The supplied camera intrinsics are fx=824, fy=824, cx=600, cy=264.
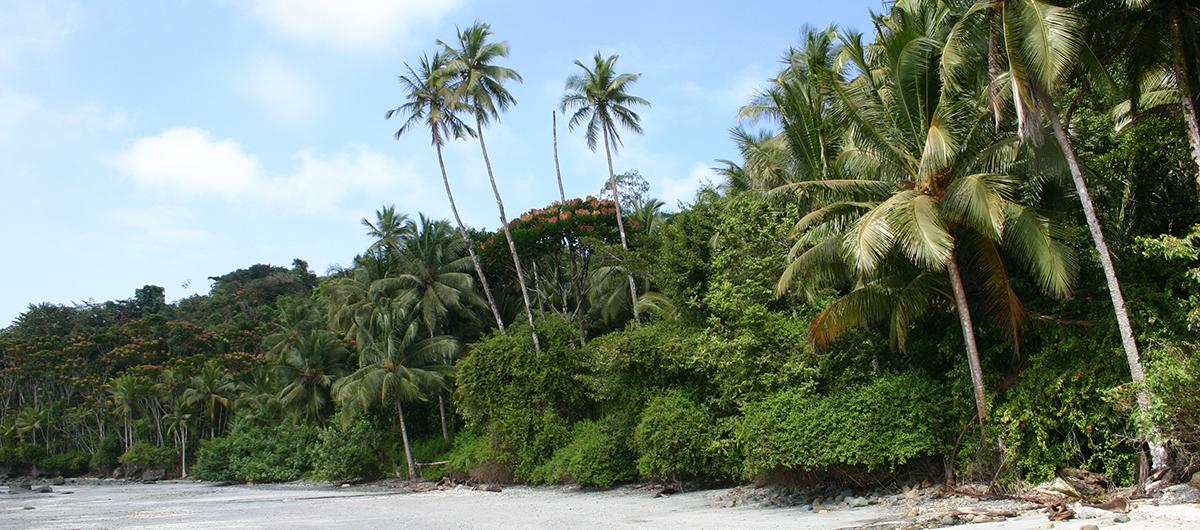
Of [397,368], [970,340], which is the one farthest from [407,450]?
[970,340]

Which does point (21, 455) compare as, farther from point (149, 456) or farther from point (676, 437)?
point (676, 437)

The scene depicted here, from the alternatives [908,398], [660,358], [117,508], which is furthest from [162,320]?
[908,398]

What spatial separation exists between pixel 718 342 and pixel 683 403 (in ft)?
8.99

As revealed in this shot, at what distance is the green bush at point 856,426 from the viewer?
15391 mm

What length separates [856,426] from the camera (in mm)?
15773

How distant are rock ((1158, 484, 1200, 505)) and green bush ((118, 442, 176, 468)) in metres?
57.8

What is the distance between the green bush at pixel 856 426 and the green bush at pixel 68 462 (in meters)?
58.1

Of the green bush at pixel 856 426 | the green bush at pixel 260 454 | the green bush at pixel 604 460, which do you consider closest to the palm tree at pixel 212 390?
the green bush at pixel 260 454

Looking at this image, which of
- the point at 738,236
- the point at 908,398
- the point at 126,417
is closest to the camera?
the point at 908,398

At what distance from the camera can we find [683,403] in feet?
69.4

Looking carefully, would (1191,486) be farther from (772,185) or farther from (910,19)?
(772,185)

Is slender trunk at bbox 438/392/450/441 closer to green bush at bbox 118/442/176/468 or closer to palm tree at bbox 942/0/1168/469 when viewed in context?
green bush at bbox 118/442/176/468

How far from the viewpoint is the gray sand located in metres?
13.7

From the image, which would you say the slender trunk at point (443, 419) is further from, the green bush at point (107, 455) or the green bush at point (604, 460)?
the green bush at point (107, 455)
